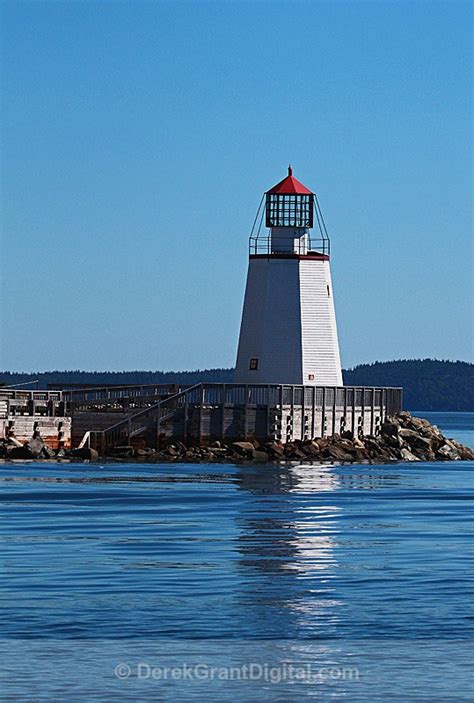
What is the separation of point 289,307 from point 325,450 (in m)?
5.95

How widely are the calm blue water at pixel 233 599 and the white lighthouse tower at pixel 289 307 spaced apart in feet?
63.6

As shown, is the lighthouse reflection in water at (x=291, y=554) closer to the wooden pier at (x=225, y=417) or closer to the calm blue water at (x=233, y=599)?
the calm blue water at (x=233, y=599)

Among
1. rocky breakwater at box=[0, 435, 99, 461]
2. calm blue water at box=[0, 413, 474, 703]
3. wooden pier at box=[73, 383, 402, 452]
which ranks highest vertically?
wooden pier at box=[73, 383, 402, 452]

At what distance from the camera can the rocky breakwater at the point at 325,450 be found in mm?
53656

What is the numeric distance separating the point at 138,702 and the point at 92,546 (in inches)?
464

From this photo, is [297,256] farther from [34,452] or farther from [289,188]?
[34,452]

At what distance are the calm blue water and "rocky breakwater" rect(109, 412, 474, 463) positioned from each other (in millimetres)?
15691

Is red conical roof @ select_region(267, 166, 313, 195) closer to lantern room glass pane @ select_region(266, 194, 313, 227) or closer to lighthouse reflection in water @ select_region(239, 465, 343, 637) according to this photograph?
lantern room glass pane @ select_region(266, 194, 313, 227)

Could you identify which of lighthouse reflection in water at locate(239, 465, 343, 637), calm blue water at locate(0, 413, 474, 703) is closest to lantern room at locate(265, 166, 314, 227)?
lighthouse reflection in water at locate(239, 465, 343, 637)

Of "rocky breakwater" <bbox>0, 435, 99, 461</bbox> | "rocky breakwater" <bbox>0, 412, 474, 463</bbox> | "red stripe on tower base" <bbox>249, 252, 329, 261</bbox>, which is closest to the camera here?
"rocky breakwater" <bbox>0, 435, 99, 461</bbox>

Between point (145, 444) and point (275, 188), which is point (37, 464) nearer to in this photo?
point (145, 444)

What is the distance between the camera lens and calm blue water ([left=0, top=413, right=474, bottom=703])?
15609 mm

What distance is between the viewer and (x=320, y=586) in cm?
2203

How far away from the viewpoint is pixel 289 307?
188 ft
